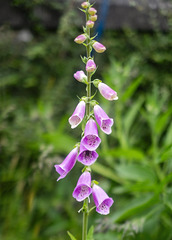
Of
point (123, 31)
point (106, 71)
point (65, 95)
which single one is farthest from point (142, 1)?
point (65, 95)

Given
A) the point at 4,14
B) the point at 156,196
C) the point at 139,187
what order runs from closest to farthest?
the point at 156,196
the point at 139,187
the point at 4,14

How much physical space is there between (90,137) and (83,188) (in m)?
0.20

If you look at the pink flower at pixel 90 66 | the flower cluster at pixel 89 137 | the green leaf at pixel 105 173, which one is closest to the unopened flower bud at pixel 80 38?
the flower cluster at pixel 89 137

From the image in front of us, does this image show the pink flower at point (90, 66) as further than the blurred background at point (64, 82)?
No

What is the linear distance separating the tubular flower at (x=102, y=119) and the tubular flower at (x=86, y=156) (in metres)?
0.10

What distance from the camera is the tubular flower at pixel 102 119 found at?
120 cm

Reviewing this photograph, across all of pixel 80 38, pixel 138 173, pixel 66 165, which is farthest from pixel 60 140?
pixel 80 38

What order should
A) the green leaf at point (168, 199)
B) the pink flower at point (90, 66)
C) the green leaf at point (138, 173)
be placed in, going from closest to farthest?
the pink flower at point (90, 66) → the green leaf at point (168, 199) → the green leaf at point (138, 173)

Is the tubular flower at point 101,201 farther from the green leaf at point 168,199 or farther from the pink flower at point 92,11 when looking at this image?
the pink flower at point 92,11

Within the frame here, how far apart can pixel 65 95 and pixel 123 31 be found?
836 millimetres

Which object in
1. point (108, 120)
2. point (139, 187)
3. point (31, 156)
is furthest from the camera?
point (31, 156)

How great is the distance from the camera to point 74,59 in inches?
120

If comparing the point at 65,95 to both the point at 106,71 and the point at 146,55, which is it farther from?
the point at 146,55

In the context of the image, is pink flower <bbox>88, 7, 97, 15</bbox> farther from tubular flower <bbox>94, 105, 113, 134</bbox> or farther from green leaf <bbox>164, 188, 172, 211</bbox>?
green leaf <bbox>164, 188, 172, 211</bbox>
